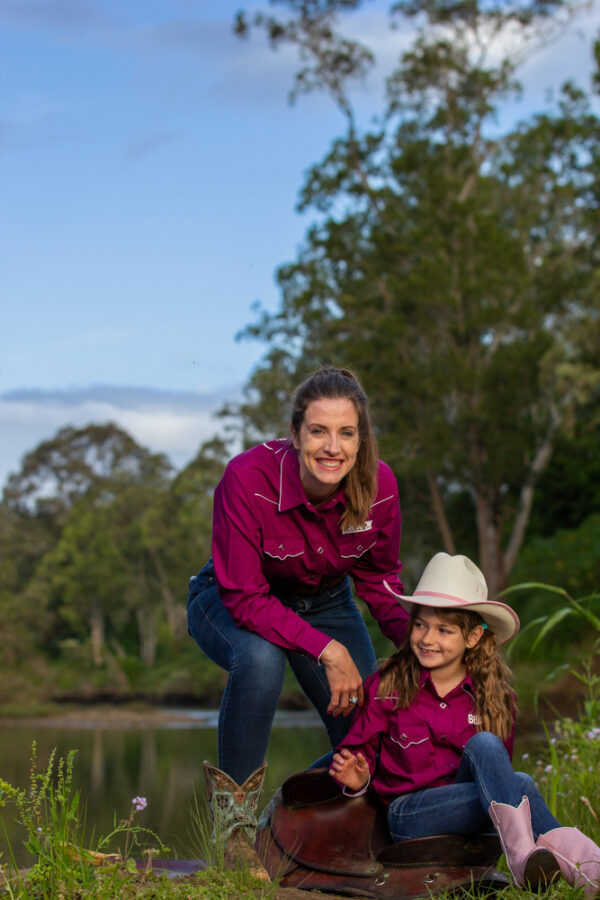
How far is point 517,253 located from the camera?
18.5 meters

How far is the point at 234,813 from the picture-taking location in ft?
9.89

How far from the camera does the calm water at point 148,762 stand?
7685 mm

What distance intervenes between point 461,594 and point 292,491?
0.58 m

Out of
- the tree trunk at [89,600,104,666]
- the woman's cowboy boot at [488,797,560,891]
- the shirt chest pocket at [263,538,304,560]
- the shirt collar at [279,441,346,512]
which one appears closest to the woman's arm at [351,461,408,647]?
the shirt collar at [279,441,346,512]

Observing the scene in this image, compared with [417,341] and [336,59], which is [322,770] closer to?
[417,341]

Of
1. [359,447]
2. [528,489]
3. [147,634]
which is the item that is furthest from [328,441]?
[147,634]

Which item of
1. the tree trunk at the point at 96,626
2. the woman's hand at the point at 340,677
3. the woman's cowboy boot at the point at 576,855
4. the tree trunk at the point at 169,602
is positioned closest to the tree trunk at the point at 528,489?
the woman's hand at the point at 340,677

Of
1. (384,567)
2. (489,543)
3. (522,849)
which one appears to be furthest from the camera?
(489,543)

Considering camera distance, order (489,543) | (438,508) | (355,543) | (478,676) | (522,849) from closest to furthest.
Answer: (522,849) → (478,676) → (355,543) → (438,508) → (489,543)

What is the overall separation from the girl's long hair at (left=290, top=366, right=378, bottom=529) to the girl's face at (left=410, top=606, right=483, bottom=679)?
36 cm

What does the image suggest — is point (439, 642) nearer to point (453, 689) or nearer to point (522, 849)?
point (453, 689)

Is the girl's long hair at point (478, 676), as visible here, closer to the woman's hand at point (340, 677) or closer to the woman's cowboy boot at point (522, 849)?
the woman's hand at point (340, 677)

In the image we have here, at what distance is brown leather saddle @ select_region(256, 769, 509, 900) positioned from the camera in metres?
2.84

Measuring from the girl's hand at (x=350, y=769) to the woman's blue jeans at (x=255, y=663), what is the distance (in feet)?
0.78
